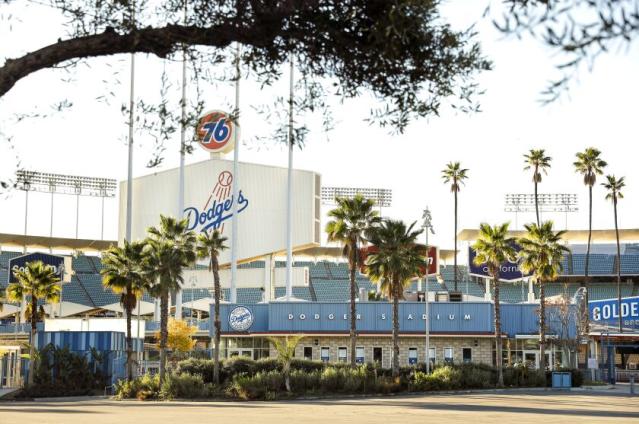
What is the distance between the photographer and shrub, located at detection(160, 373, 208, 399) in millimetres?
50156

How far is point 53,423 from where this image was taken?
29625 mm

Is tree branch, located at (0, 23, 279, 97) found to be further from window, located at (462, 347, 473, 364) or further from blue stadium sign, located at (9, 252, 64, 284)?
blue stadium sign, located at (9, 252, 64, 284)

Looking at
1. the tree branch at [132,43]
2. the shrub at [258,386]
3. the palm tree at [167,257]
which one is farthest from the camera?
the palm tree at [167,257]

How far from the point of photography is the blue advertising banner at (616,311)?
7525cm

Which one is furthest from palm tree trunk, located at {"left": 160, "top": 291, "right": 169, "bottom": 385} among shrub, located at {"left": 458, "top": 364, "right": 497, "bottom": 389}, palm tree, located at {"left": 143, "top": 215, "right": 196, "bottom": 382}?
shrub, located at {"left": 458, "top": 364, "right": 497, "bottom": 389}

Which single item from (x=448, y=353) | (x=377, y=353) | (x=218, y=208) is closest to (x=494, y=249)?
(x=448, y=353)

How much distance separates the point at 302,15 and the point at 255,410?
1146 inches

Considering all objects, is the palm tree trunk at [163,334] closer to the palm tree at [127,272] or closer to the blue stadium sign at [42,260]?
the palm tree at [127,272]

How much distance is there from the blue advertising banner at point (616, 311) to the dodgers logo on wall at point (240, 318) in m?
27.2

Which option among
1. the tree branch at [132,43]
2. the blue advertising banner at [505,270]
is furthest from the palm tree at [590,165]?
the tree branch at [132,43]

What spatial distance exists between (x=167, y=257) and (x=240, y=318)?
50.9 feet

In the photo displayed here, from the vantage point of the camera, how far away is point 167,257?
57.7 m

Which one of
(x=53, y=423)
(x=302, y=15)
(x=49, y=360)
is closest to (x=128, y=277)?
(x=49, y=360)

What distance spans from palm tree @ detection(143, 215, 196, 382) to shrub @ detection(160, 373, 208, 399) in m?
6.52
